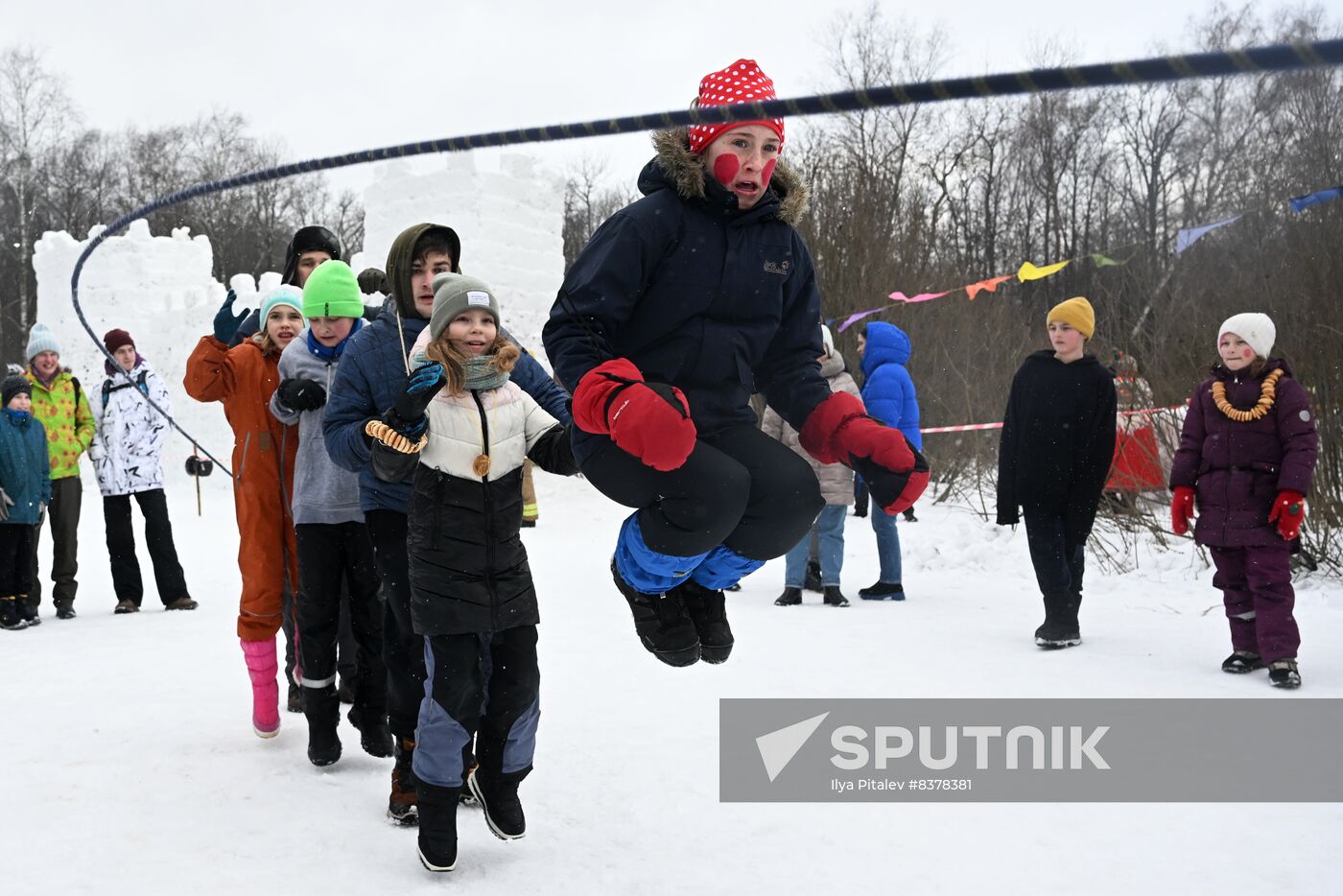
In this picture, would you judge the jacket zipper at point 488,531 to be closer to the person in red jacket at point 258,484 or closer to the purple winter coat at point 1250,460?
the person in red jacket at point 258,484

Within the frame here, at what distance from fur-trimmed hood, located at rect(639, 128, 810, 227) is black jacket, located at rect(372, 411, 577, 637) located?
2.70ft

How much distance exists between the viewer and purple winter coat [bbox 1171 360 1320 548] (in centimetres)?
567

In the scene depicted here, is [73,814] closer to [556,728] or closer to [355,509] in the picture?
[355,509]

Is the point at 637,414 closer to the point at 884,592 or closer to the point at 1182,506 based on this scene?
the point at 1182,506

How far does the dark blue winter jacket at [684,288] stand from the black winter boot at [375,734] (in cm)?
218

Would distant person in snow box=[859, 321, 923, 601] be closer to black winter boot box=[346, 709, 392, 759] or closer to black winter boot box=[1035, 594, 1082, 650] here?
black winter boot box=[1035, 594, 1082, 650]

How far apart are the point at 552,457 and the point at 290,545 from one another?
1.78 metres

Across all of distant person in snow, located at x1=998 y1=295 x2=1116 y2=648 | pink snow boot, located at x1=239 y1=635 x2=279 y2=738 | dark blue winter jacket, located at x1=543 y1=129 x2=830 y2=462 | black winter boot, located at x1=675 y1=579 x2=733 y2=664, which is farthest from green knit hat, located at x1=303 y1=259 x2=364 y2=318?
distant person in snow, located at x1=998 y1=295 x2=1116 y2=648

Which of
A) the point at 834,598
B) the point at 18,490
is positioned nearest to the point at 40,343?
the point at 18,490

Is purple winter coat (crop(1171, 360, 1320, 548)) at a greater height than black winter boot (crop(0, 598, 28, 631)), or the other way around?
purple winter coat (crop(1171, 360, 1320, 548))

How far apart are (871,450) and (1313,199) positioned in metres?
7.00

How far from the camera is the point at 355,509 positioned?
172 inches

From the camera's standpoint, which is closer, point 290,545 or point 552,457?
point 552,457

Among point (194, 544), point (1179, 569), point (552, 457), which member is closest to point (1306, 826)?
point (552, 457)
